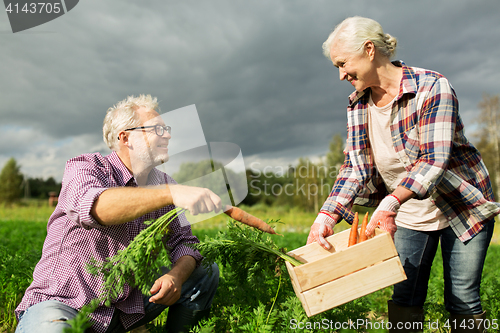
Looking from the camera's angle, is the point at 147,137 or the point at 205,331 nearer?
the point at 205,331

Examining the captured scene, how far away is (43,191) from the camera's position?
56125mm

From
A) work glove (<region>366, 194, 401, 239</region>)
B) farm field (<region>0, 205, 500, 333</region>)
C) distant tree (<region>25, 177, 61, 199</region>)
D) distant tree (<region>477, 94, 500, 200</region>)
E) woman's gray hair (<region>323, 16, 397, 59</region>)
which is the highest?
woman's gray hair (<region>323, 16, 397, 59</region>)

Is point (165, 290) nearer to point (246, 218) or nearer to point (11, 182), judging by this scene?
point (246, 218)

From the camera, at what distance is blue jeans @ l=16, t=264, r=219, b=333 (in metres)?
1.62

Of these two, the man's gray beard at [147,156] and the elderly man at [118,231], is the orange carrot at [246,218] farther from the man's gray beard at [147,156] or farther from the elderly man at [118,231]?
the man's gray beard at [147,156]

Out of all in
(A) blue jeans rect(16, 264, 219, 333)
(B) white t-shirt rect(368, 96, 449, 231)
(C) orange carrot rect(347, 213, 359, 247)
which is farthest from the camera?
(B) white t-shirt rect(368, 96, 449, 231)

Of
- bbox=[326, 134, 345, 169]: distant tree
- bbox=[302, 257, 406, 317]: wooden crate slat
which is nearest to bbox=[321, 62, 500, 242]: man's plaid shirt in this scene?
bbox=[302, 257, 406, 317]: wooden crate slat

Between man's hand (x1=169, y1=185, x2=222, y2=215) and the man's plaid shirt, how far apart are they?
1.07m

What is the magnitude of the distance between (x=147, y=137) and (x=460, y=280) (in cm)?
225

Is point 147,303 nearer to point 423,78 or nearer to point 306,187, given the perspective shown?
point 423,78

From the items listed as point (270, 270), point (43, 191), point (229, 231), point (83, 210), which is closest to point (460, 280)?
point (270, 270)

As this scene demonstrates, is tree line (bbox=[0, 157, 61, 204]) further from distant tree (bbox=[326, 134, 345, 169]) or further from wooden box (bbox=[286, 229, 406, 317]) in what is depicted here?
wooden box (bbox=[286, 229, 406, 317])

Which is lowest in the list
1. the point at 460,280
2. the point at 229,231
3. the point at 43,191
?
the point at 43,191

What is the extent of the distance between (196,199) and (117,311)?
996 millimetres
